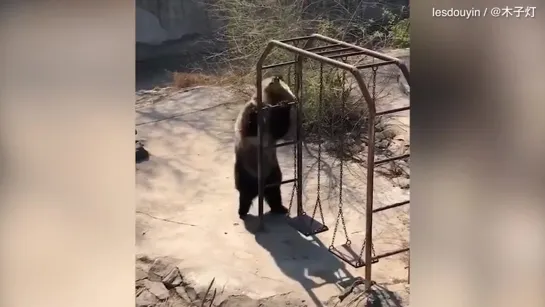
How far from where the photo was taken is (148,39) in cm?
185

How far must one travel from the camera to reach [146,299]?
1.83 meters

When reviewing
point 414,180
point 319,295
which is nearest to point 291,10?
point 414,180

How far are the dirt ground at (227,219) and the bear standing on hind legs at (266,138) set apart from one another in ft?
0.07

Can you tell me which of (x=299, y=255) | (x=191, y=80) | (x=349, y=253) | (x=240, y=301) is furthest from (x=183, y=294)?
(x=191, y=80)

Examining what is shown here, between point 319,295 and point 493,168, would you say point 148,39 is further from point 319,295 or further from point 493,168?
point 493,168

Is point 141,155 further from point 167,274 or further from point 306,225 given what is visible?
point 306,225

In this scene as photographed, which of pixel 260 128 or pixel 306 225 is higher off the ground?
pixel 260 128

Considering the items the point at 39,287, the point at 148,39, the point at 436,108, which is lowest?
the point at 39,287

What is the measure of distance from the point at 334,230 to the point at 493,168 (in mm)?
387

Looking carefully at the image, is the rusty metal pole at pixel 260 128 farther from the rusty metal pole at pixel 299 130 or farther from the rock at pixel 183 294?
the rock at pixel 183 294

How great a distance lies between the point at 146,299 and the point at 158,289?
0.14ft

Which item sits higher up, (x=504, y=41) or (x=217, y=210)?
(x=504, y=41)

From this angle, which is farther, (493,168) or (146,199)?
(146,199)

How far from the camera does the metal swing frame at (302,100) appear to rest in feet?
5.78
